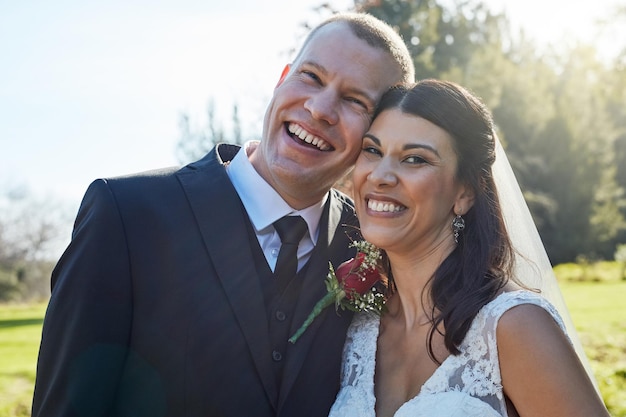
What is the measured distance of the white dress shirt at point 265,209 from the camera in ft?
11.7

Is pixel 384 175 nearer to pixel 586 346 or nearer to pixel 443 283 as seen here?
pixel 443 283

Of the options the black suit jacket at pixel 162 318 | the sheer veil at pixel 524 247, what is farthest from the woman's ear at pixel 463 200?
the black suit jacket at pixel 162 318

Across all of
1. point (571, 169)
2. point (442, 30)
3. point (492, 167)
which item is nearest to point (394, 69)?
point (492, 167)

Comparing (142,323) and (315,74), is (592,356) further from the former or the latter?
(142,323)

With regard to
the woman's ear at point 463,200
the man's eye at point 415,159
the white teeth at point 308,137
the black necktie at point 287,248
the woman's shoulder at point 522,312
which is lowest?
the woman's shoulder at point 522,312

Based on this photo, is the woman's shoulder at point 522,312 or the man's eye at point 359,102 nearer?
the woman's shoulder at point 522,312

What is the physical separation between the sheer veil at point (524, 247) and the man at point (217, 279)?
2.61 ft

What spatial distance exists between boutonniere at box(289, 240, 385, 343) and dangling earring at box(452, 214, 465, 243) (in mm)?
436

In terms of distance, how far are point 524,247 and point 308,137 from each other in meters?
1.35

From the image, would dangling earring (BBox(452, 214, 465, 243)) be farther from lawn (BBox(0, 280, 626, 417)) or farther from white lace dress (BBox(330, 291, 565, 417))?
lawn (BBox(0, 280, 626, 417))

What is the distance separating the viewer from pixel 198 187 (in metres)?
3.48

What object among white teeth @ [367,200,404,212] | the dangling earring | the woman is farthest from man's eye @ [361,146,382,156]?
the dangling earring

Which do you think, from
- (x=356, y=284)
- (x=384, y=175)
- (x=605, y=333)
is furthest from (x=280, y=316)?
(x=605, y=333)

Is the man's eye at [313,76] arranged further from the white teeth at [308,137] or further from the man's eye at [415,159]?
the man's eye at [415,159]
